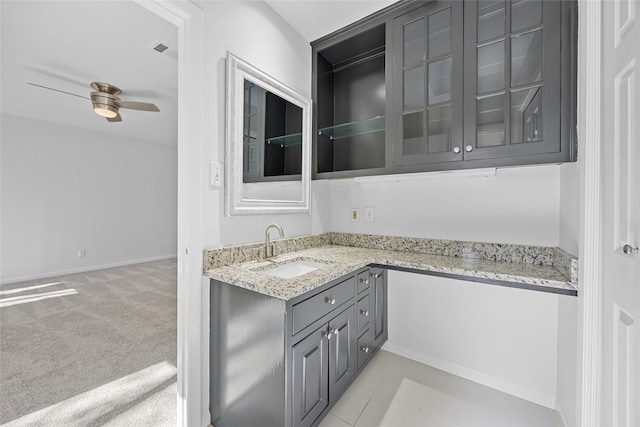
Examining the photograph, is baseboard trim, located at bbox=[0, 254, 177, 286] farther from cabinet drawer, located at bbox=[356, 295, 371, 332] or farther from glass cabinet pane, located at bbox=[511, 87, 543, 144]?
glass cabinet pane, located at bbox=[511, 87, 543, 144]

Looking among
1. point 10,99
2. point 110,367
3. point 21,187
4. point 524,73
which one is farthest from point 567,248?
point 21,187

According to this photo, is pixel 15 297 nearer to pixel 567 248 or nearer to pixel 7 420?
pixel 7 420

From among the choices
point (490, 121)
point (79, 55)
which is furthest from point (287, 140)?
point (79, 55)

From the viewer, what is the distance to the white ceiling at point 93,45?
1720 millimetres

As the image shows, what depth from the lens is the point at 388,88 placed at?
1643 mm

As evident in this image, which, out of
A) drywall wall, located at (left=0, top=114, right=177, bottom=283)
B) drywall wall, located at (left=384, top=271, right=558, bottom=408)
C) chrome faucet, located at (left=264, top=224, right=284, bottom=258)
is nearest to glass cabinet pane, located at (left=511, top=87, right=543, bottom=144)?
drywall wall, located at (left=384, top=271, right=558, bottom=408)

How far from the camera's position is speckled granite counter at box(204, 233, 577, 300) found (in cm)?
114

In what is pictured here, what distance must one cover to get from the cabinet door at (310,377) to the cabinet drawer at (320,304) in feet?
0.25

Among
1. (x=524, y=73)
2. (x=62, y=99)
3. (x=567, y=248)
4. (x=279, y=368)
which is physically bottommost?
(x=279, y=368)

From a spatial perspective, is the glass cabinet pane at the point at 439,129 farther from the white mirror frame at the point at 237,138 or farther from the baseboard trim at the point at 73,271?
the baseboard trim at the point at 73,271

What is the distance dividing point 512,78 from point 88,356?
331cm

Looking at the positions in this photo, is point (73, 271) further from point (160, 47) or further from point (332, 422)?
point (332, 422)

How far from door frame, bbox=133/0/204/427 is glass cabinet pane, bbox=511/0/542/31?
5.18ft

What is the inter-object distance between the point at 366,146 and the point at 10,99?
468cm
